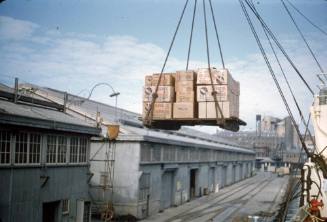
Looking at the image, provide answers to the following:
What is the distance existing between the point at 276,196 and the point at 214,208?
13.0 m

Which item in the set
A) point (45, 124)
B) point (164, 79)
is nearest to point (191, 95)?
point (164, 79)

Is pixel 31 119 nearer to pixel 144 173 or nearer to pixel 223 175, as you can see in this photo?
pixel 144 173

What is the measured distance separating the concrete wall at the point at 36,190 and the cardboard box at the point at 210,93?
844 cm

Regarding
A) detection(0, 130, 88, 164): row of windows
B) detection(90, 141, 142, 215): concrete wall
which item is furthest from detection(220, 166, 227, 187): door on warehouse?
detection(0, 130, 88, 164): row of windows

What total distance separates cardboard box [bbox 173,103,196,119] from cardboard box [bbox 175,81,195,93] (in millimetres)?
519

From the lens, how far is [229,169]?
55.2m

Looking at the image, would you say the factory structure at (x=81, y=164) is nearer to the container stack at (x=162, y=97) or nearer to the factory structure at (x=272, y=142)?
the container stack at (x=162, y=97)

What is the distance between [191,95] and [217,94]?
89 cm

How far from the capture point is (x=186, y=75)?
12.9 metres

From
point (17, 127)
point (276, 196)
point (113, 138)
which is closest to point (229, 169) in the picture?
point (276, 196)

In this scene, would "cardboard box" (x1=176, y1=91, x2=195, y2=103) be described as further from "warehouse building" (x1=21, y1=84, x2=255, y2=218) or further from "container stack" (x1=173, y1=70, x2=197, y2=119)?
"warehouse building" (x1=21, y1=84, x2=255, y2=218)

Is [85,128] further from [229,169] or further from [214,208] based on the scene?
[229,169]

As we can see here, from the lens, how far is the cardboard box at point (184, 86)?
12734 mm

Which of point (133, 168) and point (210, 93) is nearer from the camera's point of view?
point (210, 93)
